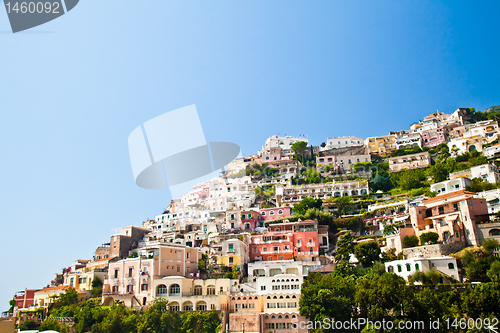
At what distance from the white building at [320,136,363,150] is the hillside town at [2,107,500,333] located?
1317 cm

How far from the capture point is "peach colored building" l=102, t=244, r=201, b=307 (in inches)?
1478

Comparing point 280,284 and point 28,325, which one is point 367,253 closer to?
point 280,284

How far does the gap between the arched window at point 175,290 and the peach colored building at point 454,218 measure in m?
23.5

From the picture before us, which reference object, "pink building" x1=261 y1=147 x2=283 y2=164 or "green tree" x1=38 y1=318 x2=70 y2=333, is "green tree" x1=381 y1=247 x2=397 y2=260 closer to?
"green tree" x1=38 y1=318 x2=70 y2=333

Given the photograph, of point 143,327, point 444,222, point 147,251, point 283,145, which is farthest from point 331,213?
point 283,145

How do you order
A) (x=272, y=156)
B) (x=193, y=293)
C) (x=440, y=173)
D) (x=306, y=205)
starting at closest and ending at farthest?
(x=193, y=293) → (x=440, y=173) → (x=306, y=205) → (x=272, y=156)

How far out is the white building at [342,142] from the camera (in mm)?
86025

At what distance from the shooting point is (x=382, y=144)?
3260 inches

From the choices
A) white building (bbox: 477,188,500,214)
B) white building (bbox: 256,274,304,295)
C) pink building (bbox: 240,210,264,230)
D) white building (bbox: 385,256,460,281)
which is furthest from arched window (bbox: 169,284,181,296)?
white building (bbox: 477,188,500,214)

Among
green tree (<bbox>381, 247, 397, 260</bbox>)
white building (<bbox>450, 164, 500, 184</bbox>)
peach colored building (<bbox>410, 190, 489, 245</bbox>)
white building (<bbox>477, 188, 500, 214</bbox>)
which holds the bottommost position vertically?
green tree (<bbox>381, 247, 397, 260</bbox>)

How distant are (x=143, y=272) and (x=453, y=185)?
117 ft

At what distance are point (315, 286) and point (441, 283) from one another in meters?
9.51

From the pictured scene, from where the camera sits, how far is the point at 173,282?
120 feet

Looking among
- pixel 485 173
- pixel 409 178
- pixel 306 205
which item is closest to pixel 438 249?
pixel 485 173
